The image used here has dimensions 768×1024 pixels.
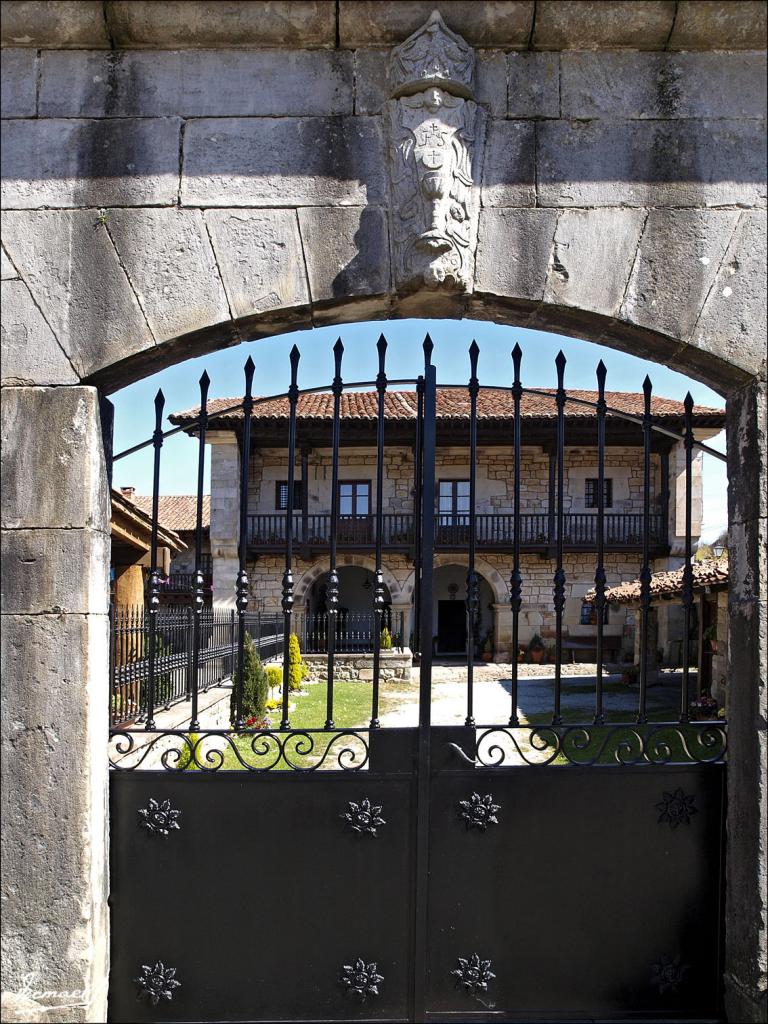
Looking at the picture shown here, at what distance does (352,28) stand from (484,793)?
291 cm

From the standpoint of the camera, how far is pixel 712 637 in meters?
12.1

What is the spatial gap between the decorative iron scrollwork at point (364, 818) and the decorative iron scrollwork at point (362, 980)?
48 centimetres

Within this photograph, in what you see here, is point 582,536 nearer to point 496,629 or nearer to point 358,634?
point 496,629

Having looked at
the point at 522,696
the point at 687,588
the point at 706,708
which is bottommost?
the point at 522,696

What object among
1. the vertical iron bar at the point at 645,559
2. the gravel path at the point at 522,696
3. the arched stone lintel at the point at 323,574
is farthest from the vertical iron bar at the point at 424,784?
the arched stone lintel at the point at 323,574

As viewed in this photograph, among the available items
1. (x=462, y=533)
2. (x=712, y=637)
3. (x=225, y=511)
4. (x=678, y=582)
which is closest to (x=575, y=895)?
(x=678, y=582)

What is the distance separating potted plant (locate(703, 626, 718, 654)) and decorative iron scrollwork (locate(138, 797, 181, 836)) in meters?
10.3

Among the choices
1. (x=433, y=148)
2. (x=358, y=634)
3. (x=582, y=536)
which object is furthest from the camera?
(x=358, y=634)

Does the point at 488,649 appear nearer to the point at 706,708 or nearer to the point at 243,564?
the point at 706,708

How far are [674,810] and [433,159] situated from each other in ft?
8.56

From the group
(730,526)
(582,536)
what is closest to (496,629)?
(582,536)

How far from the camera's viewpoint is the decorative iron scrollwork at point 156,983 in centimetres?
290

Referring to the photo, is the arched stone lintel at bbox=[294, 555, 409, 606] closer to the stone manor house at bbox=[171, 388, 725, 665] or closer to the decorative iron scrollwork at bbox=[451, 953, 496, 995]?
the stone manor house at bbox=[171, 388, 725, 665]

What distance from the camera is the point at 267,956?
116 inches
